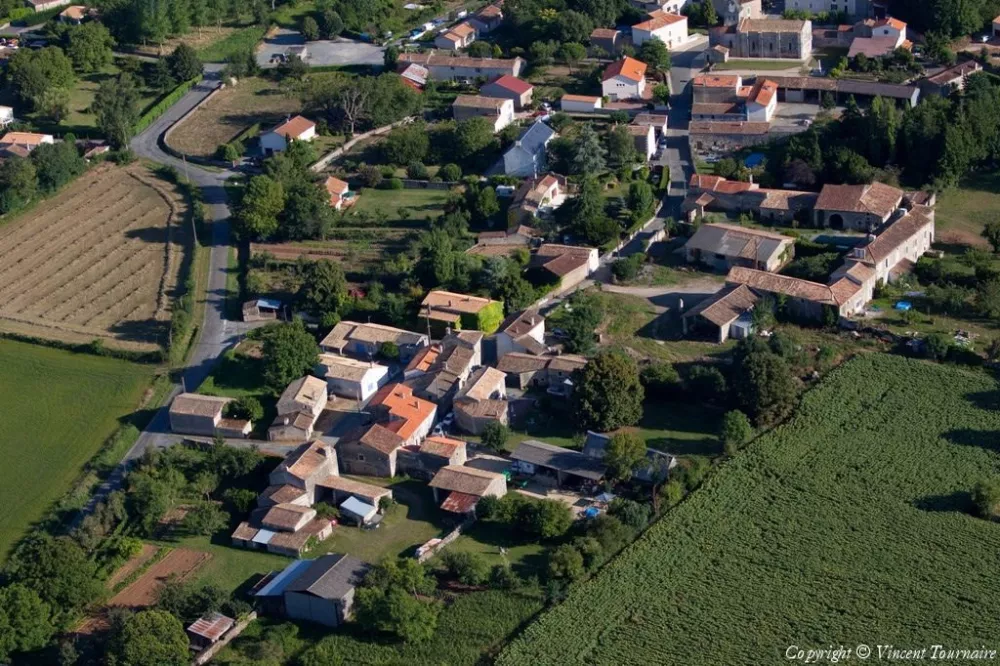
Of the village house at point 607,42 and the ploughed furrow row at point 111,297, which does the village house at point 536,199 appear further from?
the village house at point 607,42

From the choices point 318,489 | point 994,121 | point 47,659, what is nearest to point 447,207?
point 318,489

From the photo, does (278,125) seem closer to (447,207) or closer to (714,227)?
(447,207)

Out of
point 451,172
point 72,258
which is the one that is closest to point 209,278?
point 72,258

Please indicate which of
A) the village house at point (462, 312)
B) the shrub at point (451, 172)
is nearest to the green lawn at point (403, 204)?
the shrub at point (451, 172)

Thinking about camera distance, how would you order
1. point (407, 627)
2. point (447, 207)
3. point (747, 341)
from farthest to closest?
point (447, 207), point (747, 341), point (407, 627)

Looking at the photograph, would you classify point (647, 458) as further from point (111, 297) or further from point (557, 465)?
point (111, 297)

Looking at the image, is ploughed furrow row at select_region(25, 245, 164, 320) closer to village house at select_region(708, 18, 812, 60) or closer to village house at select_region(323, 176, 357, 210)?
village house at select_region(323, 176, 357, 210)
